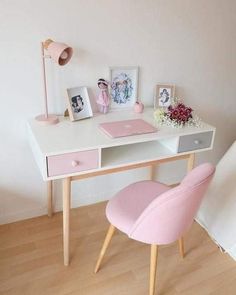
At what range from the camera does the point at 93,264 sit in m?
1.73

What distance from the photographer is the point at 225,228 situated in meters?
1.90

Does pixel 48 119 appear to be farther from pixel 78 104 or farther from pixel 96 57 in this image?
pixel 96 57

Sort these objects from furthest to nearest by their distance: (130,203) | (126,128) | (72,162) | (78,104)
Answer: (78,104), (126,128), (130,203), (72,162)

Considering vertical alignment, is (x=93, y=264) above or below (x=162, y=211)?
below

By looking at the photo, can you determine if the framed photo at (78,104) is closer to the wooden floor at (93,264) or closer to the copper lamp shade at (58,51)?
the copper lamp shade at (58,51)

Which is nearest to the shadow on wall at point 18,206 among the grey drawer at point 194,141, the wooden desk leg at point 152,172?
the wooden desk leg at point 152,172

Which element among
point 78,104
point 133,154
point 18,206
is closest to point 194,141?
point 133,154

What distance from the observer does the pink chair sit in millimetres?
1212

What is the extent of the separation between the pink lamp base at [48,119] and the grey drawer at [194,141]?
715mm

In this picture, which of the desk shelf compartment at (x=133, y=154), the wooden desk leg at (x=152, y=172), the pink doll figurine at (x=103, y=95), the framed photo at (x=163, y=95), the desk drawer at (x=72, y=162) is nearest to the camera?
the desk drawer at (x=72, y=162)

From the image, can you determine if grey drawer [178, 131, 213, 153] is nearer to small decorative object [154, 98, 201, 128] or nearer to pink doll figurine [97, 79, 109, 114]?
small decorative object [154, 98, 201, 128]

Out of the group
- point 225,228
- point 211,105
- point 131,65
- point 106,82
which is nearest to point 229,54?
point 211,105

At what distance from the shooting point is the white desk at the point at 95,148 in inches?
56.0

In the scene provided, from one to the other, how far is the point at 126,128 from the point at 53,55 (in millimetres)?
536
